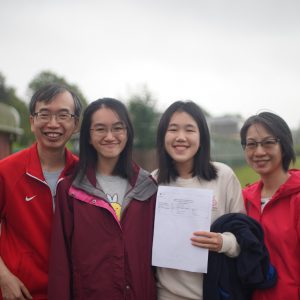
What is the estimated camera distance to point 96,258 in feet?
7.29

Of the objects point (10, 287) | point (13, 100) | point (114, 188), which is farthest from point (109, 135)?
point (13, 100)

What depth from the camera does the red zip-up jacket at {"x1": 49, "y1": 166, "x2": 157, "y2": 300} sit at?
2.20 m

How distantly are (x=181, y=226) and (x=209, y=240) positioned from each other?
0.22 metres

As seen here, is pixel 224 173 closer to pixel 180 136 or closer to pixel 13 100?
pixel 180 136

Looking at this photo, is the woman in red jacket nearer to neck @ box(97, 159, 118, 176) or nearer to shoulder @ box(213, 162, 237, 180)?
shoulder @ box(213, 162, 237, 180)

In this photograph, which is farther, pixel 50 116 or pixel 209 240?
pixel 50 116

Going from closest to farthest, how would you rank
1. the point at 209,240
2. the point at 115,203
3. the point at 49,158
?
the point at 209,240 → the point at 115,203 → the point at 49,158

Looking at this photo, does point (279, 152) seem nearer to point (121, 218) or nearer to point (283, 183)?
point (283, 183)

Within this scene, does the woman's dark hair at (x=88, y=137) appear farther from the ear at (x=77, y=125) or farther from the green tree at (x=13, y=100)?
the green tree at (x=13, y=100)

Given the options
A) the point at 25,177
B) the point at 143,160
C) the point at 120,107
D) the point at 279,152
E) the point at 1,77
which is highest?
the point at 1,77

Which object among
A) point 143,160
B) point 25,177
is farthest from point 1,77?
point 25,177

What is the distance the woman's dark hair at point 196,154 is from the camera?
2566mm

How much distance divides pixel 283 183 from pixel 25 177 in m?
2.04

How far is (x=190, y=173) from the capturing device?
2.61m
